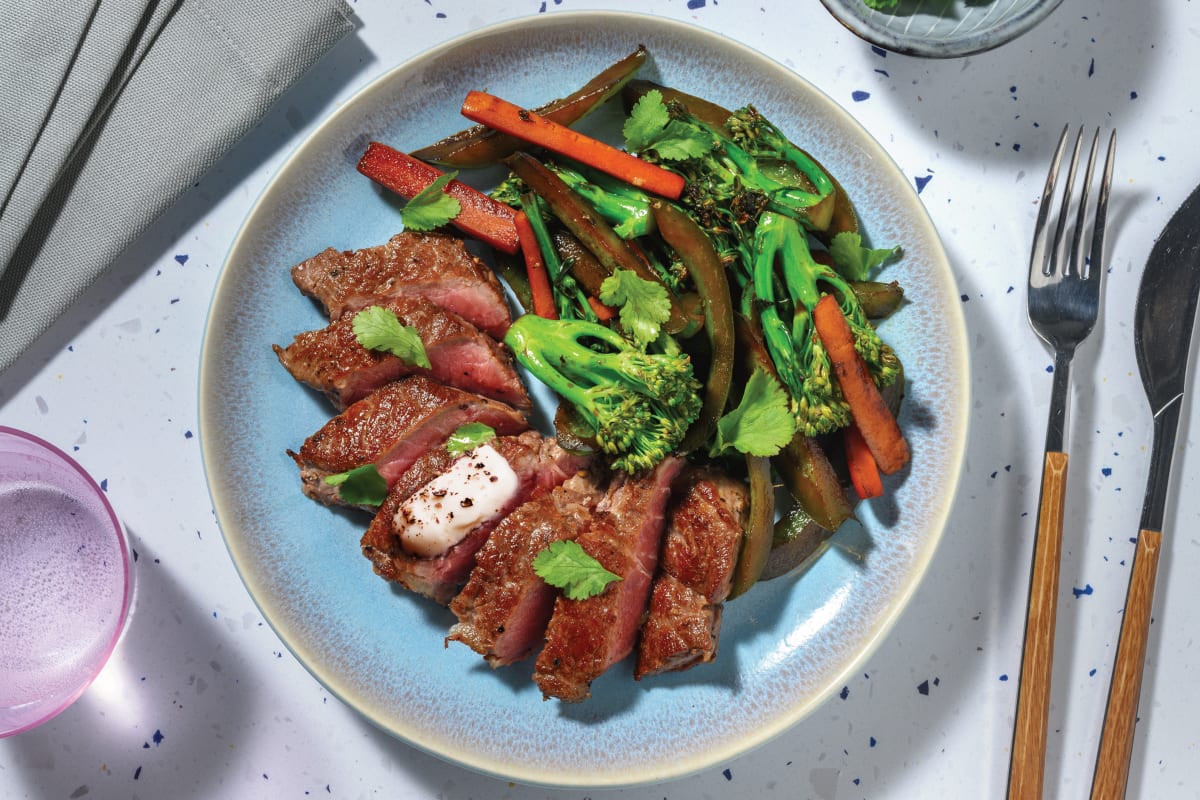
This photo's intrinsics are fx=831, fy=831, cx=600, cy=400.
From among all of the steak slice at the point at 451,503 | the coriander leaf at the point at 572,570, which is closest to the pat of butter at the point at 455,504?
the steak slice at the point at 451,503

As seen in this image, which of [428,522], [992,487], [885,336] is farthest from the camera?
[992,487]

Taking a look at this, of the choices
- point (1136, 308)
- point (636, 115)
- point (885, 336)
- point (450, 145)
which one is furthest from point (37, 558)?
point (1136, 308)

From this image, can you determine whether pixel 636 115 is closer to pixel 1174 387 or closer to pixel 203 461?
pixel 203 461

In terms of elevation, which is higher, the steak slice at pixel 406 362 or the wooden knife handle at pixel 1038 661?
the steak slice at pixel 406 362

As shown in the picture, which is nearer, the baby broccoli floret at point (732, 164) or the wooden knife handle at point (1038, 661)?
the baby broccoli floret at point (732, 164)

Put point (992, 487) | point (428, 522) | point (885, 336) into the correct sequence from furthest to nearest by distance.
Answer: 1. point (992, 487)
2. point (885, 336)
3. point (428, 522)

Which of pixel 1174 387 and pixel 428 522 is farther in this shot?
pixel 1174 387

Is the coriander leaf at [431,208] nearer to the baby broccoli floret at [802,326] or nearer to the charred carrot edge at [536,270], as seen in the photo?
the charred carrot edge at [536,270]

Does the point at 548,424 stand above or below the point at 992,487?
above
